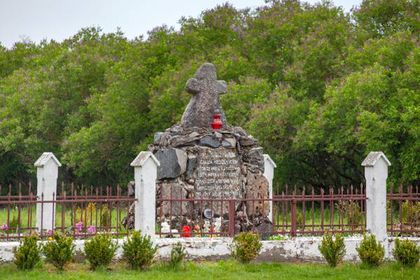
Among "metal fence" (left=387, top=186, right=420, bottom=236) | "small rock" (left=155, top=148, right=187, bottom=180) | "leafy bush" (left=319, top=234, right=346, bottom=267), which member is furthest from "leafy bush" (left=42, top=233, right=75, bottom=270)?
"metal fence" (left=387, top=186, right=420, bottom=236)

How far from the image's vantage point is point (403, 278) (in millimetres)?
13773

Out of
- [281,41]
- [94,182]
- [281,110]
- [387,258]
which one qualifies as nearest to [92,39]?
[94,182]

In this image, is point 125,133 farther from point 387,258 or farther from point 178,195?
point 387,258

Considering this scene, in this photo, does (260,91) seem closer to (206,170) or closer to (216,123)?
(216,123)

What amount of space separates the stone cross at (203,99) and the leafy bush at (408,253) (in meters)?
5.30

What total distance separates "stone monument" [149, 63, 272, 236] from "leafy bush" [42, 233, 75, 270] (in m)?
3.39

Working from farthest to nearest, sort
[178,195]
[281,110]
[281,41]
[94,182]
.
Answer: [94,182] < [281,41] < [281,110] < [178,195]

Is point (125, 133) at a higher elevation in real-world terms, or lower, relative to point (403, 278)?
higher

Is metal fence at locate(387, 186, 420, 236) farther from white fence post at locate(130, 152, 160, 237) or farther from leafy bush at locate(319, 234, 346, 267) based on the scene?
white fence post at locate(130, 152, 160, 237)

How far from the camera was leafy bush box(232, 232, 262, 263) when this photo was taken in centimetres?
1516

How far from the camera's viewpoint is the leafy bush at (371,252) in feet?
49.9

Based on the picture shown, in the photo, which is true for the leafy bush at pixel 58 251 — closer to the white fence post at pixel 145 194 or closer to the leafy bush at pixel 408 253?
the white fence post at pixel 145 194

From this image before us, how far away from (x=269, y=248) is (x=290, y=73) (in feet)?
59.6

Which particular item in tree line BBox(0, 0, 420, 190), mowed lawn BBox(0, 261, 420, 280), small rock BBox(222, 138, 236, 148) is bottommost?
mowed lawn BBox(0, 261, 420, 280)
